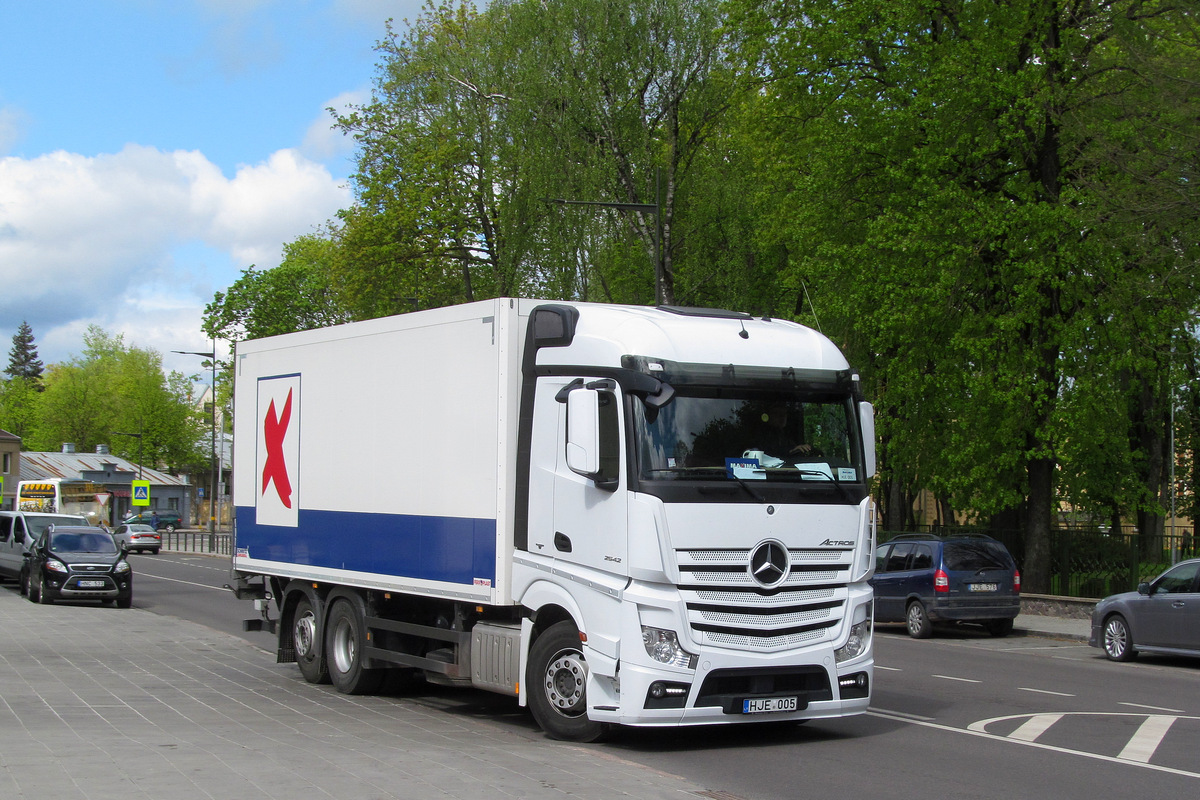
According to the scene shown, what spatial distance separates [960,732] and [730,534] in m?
3.00

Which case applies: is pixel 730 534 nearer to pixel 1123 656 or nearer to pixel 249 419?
pixel 249 419

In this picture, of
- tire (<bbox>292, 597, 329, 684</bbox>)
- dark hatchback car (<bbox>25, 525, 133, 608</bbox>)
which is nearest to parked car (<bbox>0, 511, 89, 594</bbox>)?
dark hatchback car (<bbox>25, 525, 133, 608</bbox>)

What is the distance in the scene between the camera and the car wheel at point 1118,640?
57.4 feet

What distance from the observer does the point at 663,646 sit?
29.6 feet

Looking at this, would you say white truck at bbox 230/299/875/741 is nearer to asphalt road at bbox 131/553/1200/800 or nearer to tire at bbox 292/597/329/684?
asphalt road at bbox 131/553/1200/800

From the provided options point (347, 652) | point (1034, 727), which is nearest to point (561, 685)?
point (347, 652)

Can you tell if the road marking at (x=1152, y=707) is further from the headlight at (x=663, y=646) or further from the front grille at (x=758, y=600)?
the headlight at (x=663, y=646)

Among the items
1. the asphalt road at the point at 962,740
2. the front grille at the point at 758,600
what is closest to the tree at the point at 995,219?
the asphalt road at the point at 962,740

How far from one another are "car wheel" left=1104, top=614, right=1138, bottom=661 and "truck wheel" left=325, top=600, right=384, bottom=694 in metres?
10.9

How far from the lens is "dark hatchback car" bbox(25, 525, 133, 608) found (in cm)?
2589

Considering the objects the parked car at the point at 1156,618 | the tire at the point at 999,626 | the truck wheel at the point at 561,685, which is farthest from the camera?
the tire at the point at 999,626

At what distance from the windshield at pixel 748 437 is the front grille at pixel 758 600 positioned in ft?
2.07

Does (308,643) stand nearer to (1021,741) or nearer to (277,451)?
(277,451)

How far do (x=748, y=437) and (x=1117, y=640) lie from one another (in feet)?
35.0
